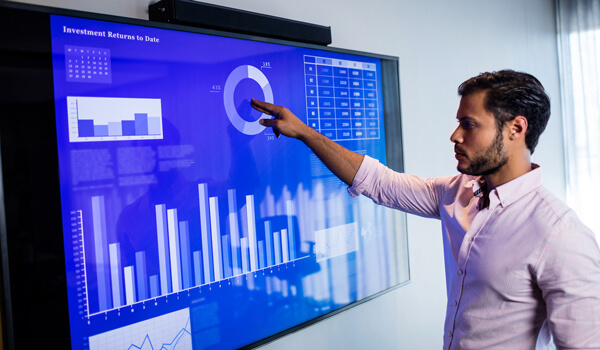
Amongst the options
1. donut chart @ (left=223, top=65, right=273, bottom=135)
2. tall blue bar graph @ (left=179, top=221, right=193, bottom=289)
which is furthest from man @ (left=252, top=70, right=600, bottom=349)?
tall blue bar graph @ (left=179, top=221, right=193, bottom=289)

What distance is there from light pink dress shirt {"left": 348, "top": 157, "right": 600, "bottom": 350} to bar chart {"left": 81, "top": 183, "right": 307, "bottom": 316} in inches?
26.7

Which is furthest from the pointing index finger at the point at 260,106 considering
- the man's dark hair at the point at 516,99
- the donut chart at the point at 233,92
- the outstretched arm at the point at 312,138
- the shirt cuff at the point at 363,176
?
the man's dark hair at the point at 516,99

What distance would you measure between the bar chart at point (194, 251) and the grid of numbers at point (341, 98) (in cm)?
43

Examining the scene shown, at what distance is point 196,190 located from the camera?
157 cm

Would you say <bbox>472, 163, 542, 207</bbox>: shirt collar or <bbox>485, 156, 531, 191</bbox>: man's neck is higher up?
<bbox>485, 156, 531, 191</bbox>: man's neck

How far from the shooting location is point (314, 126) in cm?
196

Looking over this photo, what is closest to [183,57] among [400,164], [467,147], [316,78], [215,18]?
[215,18]

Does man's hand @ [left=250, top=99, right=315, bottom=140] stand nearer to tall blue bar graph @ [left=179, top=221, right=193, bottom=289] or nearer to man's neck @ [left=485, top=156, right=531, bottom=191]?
tall blue bar graph @ [left=179, top=221, right=193, bottom=289]

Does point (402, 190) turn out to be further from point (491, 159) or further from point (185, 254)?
point (185, 254)

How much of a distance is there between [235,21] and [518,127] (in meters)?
1.06

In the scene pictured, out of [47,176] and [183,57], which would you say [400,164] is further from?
[47,176]

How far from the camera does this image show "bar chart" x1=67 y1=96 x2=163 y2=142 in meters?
1.30

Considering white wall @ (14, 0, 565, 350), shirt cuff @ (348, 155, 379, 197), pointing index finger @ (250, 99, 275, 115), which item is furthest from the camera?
white wall @ (14, 0, 565, 350)

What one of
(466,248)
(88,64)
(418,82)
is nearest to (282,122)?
(88,64)
